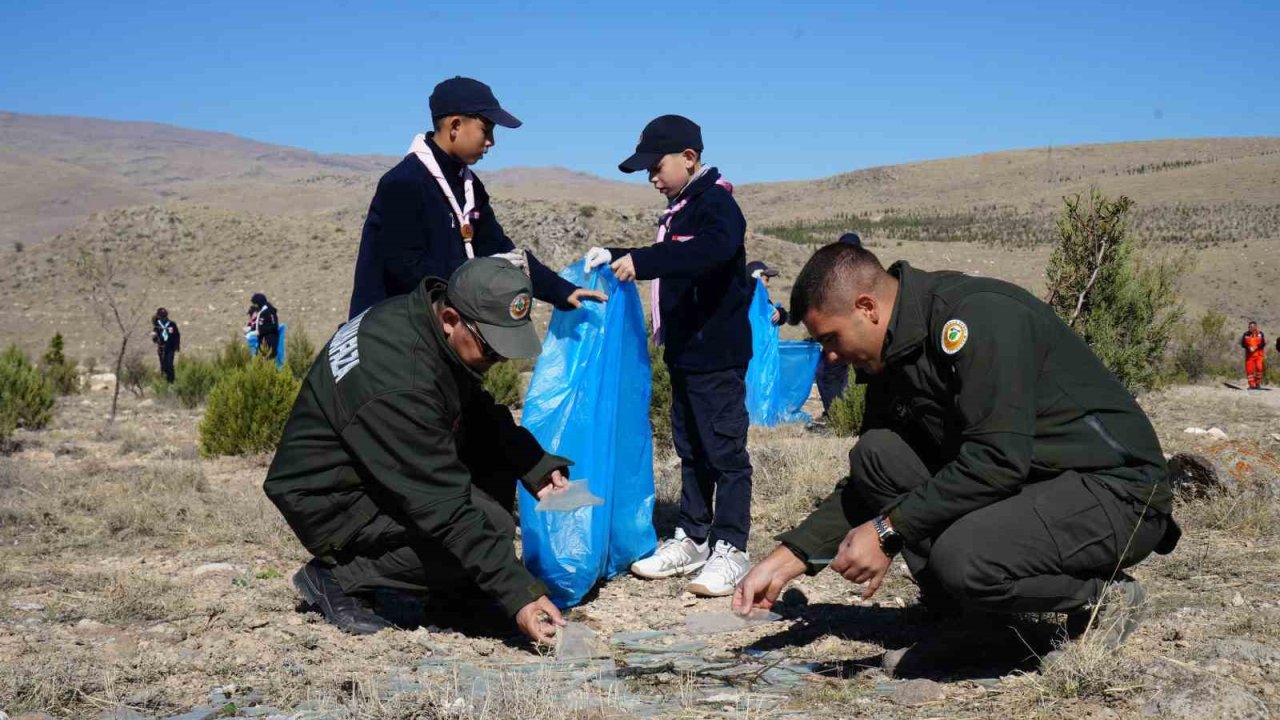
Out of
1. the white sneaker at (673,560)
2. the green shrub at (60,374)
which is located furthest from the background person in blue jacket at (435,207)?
the green shrub at (60,374)

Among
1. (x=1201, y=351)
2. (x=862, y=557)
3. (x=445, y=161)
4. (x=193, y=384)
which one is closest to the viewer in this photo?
(x=862, y=557)

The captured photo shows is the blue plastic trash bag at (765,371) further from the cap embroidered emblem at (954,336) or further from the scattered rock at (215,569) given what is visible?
the cap embroidered emblem at (954,336)

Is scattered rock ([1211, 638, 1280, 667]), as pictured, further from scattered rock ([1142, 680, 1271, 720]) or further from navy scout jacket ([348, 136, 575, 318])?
navy scout jacket ([348, 136, 575, 318])

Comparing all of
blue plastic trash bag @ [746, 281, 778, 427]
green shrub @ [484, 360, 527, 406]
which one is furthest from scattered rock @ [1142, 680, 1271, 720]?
green shrub @ [484, 360, 527, 406]

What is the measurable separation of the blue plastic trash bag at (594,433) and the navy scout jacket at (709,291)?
0.53ft

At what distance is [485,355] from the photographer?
3.21 m

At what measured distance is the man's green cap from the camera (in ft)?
10.2

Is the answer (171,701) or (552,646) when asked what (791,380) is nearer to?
(552,646)

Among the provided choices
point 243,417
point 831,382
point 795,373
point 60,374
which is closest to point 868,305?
point 243,417

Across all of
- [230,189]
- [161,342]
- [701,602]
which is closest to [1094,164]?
[230,189]

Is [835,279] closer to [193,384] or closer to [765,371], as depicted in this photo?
[765,371]

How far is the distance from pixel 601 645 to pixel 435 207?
1726 millimetres

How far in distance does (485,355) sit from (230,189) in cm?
9845

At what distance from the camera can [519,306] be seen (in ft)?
10.3
